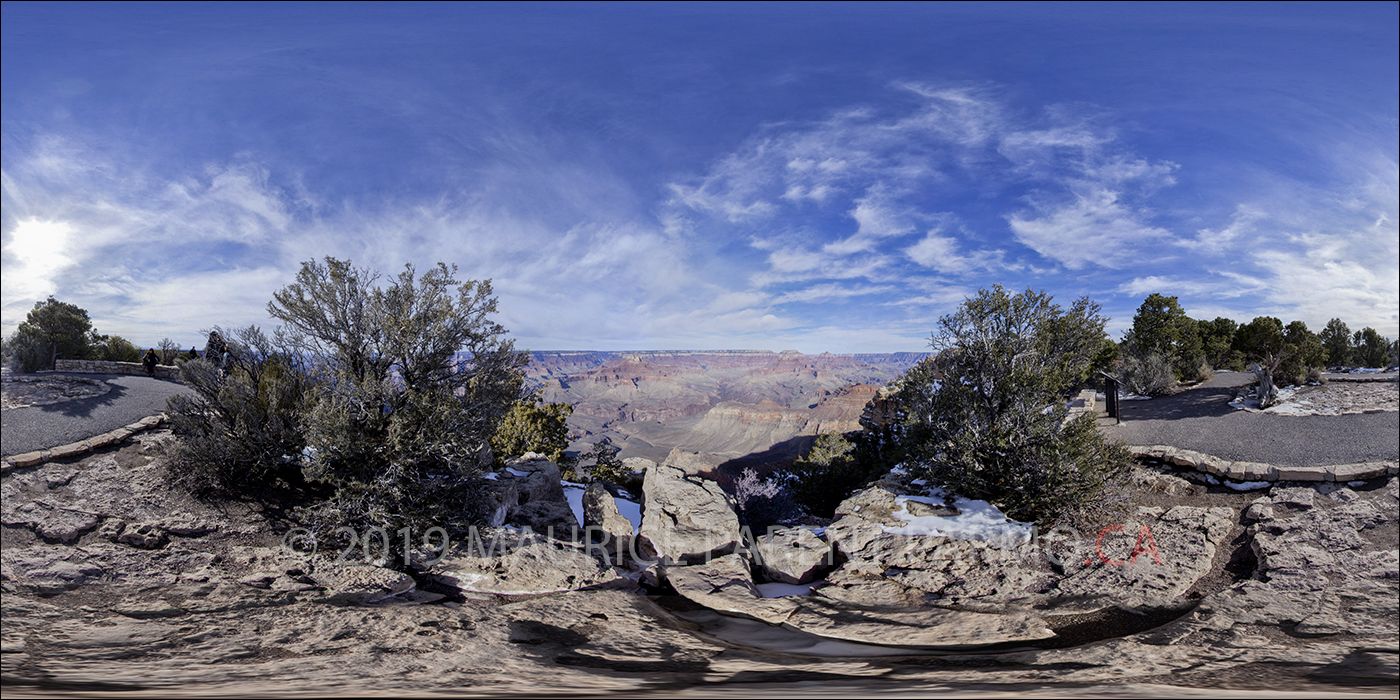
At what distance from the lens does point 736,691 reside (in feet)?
13.3

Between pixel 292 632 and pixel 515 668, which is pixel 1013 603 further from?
pixel 292 632

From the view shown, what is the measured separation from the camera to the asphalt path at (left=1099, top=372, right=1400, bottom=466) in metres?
8.45

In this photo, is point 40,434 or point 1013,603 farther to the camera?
point 40,434

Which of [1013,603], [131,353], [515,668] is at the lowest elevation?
[1013,603]

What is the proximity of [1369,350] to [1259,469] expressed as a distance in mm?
9038

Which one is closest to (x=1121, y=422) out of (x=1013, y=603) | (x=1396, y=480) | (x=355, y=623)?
(x=1396, y=480)

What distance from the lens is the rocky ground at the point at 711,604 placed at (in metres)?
4.36

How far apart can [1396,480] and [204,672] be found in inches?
677

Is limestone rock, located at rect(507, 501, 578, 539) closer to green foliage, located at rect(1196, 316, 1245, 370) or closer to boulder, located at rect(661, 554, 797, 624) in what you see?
boulder, located at rect(661, 554, 797, 624)

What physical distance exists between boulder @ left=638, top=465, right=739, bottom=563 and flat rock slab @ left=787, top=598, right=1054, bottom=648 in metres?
3.10

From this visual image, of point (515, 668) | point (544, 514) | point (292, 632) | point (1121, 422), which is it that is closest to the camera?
point (515, 668)

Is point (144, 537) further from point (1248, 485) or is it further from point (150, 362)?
point (1248, 485)

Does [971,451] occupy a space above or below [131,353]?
below

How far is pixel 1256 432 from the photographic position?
10250mm
